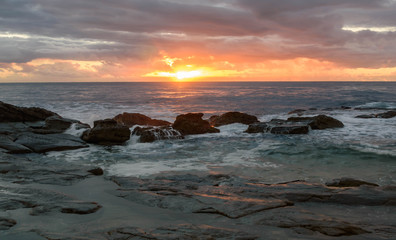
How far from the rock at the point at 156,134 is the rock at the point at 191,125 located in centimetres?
102

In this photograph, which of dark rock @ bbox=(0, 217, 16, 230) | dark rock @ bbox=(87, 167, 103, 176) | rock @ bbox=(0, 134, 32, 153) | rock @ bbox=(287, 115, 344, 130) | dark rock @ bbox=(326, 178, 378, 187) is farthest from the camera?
rock @ bbox=(287, 115, 344, 130)

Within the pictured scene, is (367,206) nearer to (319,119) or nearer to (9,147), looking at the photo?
Result: (9,147)

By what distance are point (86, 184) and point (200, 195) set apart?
2995 millimetres

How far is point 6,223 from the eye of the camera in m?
4.68

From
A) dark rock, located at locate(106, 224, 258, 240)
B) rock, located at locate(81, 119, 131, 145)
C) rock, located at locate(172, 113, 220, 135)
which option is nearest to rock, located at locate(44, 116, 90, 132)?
rock, located at locate(81, 119, 131, 145)

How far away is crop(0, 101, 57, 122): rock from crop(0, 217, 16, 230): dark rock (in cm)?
1271

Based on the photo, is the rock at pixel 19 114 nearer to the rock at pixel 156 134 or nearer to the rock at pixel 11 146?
the rock at pixel 11 146

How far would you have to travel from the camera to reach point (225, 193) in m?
6.67

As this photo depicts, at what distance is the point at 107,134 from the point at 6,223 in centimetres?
1040

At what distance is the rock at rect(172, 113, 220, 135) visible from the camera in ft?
58.9

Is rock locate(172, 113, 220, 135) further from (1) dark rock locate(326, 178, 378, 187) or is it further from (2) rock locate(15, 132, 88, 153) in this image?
(1) dark rock locate(326, 178, 378, 187)

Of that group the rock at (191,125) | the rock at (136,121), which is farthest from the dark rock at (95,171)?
the rock at (136,121)

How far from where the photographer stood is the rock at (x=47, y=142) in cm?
1236

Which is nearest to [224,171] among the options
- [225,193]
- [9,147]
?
[225,193]
